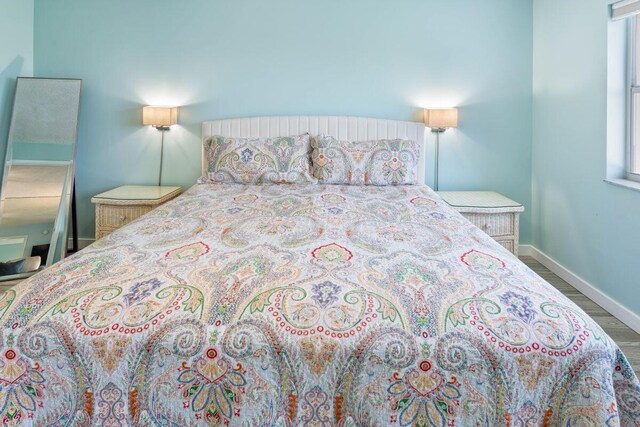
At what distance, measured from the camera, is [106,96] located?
378cm

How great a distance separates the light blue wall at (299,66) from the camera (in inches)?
145

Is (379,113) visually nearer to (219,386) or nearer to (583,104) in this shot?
(583,104)

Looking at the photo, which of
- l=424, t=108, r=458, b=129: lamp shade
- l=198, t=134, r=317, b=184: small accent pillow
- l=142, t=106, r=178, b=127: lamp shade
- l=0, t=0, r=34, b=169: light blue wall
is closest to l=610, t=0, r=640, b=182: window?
l=424, t=108, r=458, b=129: lamp shade

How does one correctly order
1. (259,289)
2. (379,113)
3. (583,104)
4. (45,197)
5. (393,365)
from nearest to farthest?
(393,365) < (259,289) < (583,104) < (45,197) < (379,113)

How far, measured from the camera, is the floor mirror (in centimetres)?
342

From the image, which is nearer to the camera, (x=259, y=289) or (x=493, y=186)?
(x=259, y=289)

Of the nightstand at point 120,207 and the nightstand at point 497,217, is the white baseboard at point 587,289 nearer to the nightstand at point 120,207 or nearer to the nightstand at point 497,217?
the nightstand at point 497,217

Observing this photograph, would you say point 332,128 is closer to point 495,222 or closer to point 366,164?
point 366,164

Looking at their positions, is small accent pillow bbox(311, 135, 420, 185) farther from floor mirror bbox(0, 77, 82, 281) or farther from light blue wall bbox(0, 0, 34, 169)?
light blue wall bbox(0, 0, 34, 169)

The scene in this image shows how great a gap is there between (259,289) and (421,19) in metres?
3.12

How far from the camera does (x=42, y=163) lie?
3.58 metres

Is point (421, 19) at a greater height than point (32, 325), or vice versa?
point (421, 19)

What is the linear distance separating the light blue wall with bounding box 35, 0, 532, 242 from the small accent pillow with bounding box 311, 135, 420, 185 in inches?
23.9

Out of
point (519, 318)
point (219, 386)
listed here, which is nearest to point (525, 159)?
point (519, 318)
